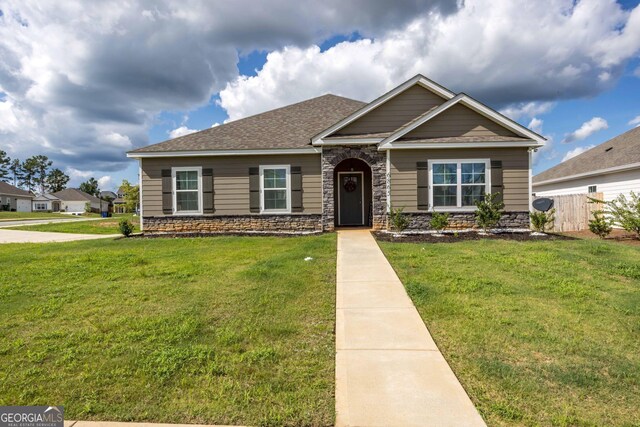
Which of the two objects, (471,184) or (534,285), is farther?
(471,184)

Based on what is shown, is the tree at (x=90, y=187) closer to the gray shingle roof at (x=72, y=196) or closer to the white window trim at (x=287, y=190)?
the gray shingle roof at (x=72, y=196)

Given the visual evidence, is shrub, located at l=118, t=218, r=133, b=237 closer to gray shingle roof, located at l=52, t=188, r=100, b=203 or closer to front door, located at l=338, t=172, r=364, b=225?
front door, located at l=338, t=172, r=364, b=225

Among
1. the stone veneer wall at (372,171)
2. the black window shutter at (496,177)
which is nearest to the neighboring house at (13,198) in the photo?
the stone veneer wall at (372,171)

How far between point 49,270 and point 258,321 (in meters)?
5.42

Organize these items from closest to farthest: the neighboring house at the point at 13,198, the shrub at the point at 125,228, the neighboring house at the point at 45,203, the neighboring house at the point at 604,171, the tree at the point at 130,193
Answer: the shrub at the point at 125,228 < the neighboring house at the point at 604,171 < the tree at the point at 130,193 < the neighboring house at the point at 13,198 < the neighboring house at the point at 45,203

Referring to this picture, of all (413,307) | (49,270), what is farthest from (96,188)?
(413,307)

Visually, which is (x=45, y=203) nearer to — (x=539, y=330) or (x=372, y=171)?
(x=372, y=171)

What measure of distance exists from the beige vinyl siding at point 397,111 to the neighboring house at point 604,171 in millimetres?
8869

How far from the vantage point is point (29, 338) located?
3758 millimetres

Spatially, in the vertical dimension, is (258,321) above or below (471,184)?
below

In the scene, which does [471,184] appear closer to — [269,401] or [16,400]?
[269,401]

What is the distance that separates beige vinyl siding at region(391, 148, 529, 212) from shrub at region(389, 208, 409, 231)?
0.33 metres

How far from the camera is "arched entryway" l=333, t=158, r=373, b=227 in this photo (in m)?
13.7

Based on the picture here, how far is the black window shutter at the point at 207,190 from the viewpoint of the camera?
42.3 ft
